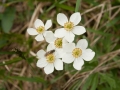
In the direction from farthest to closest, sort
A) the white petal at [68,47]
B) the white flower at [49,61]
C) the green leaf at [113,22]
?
the green leaf at [113,22] < the white flower at [49,61] < the white petal at [68,47]

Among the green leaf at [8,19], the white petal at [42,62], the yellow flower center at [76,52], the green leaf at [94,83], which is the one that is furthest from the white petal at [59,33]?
the green leaf at [8,19]

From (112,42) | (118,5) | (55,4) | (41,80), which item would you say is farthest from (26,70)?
(118,5)

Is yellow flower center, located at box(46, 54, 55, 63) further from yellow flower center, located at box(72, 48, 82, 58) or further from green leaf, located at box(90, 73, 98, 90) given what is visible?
green leaf, located at box(90, 73, 98, 90)

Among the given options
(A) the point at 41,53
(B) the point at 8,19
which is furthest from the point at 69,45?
(B) the point at 8,19

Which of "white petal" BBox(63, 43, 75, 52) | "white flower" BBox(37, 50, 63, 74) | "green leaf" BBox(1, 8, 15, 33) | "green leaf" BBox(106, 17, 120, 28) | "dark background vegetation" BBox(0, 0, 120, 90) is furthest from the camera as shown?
"green leaf" BBox(1, 8, 15, 33)

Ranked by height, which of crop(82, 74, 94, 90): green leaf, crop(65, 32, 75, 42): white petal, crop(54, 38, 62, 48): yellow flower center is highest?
crop(65, 32, 75, 42): white petal

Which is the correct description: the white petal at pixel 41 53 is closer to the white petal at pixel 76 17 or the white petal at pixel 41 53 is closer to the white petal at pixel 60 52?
the white petal at pixel 60 52

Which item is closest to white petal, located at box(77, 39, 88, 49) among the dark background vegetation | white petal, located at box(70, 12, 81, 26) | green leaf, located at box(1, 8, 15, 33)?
white petal, located at box(70, 12, 81, 26)

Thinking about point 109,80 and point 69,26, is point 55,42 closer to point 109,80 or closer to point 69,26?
point 69,26
